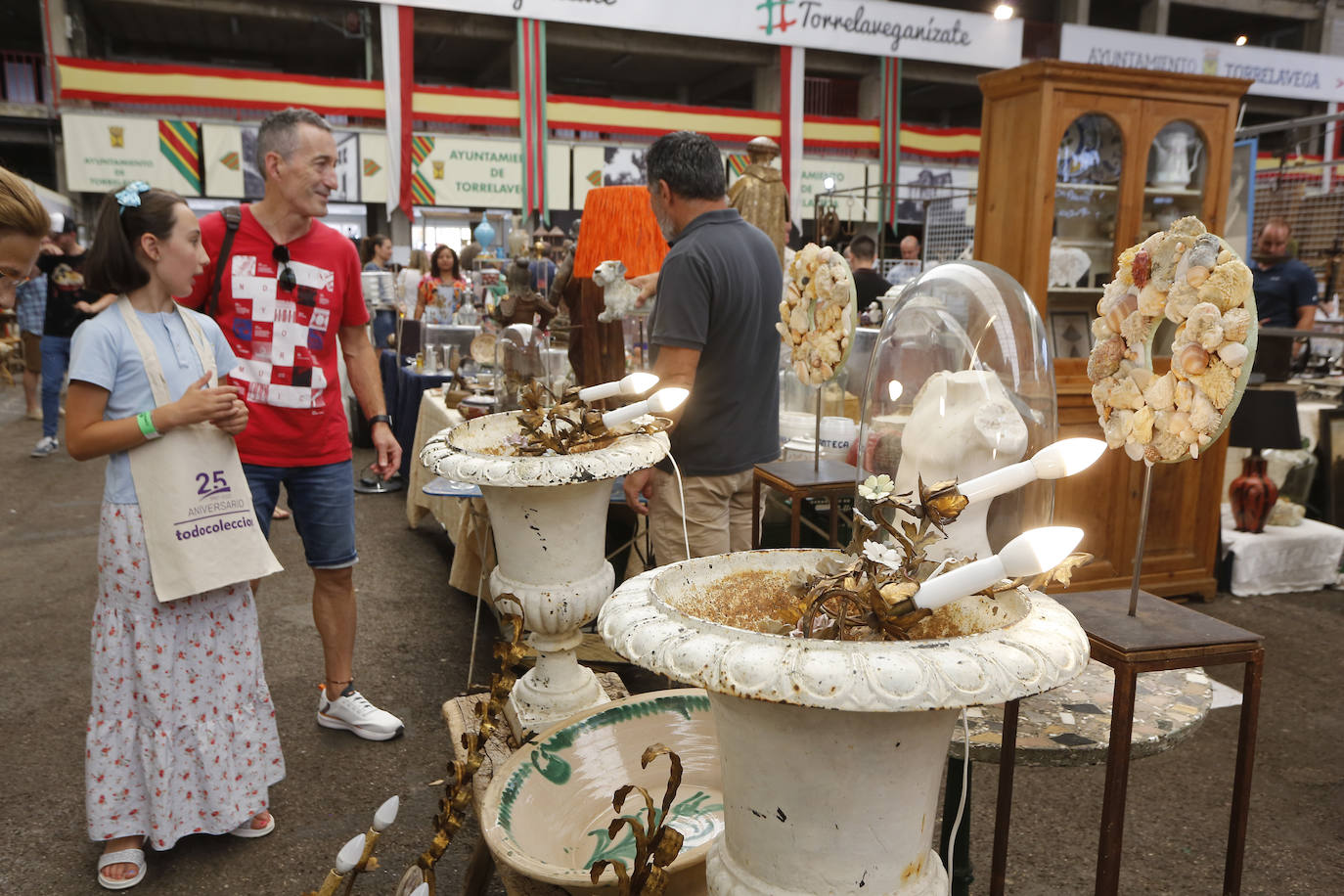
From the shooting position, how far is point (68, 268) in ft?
20.4

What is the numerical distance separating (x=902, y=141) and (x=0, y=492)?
1309cm

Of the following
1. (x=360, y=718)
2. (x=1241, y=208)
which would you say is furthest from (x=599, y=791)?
(x=1241, y=208)

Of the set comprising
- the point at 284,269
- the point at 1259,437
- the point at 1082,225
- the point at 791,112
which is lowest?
the point at 1259,437

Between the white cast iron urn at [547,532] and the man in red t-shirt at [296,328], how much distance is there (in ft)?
1.77

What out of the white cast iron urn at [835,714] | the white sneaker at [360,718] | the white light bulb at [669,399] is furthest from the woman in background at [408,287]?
the white cast iron urn at [835,714]

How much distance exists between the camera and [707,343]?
2334 mm

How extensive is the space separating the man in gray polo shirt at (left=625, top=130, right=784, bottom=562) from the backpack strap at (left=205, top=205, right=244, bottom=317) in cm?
105

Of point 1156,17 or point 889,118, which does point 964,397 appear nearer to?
point 889,118

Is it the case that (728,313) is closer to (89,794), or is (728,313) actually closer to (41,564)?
(89,794)

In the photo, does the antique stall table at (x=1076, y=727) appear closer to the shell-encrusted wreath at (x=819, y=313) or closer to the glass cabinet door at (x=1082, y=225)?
the shell-encrusted wreath at (x=819, y=313)

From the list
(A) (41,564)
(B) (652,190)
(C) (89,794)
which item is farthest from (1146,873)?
(A) (41,564)

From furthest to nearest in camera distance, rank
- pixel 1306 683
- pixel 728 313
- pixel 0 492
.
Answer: pixel 0 492
pixel 1306 683
pixel 728 313

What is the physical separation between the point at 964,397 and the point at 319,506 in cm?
168

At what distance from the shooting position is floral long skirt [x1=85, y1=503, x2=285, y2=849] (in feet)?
6.28
